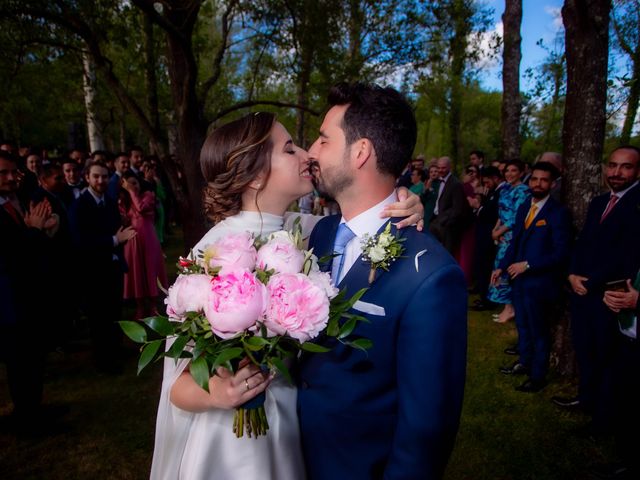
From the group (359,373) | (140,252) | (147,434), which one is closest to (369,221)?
(359,373)

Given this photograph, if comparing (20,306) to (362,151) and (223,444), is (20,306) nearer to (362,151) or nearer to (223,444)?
(223,444)

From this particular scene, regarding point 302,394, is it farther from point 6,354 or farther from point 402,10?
point 402,10

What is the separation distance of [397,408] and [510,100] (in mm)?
9134

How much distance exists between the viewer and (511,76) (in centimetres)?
889

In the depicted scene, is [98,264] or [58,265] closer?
[58,265]

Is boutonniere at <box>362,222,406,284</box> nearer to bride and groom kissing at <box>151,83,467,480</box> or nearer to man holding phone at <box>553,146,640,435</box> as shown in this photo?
bride and groom kissing at <box>151,83,467,480</box>

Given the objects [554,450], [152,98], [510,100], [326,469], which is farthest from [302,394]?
[152,98]

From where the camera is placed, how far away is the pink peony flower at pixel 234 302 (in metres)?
1.31

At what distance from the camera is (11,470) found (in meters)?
3.62

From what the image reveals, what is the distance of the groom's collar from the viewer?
1904 mm

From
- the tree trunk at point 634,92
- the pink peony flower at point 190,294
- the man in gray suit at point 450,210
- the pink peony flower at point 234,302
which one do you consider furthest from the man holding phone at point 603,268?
the man in gray suit at point 450,210

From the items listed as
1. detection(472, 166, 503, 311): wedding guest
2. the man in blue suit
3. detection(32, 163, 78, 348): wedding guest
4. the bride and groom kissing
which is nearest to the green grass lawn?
the man in blue suit

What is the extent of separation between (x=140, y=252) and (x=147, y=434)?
355cm

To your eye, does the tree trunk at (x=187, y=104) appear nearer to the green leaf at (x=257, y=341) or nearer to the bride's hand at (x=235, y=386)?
the bride's hand at (x=235, y=386)
